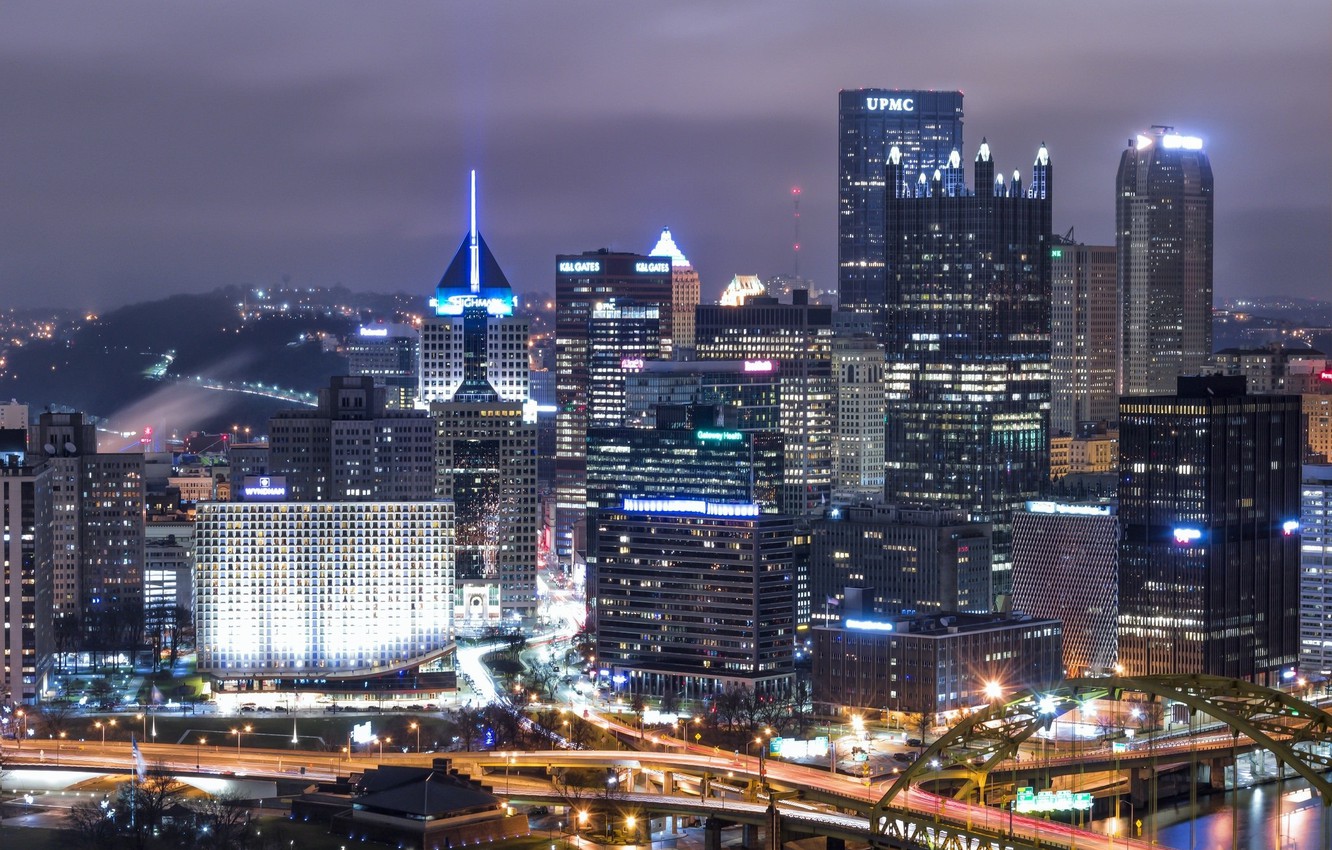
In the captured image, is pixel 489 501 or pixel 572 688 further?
pixel 489 501

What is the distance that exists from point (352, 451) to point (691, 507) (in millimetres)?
19596

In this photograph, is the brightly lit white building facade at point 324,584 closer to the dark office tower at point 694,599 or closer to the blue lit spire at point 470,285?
the dark office tower at point 694,599

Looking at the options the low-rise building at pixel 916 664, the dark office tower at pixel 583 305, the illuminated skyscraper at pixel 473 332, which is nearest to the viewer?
the low-rise building at pixel 916 664

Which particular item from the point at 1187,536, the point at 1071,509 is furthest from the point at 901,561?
the point at 1187,536

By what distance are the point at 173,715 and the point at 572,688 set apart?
1209cm

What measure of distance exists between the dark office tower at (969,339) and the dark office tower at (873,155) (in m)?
41.1

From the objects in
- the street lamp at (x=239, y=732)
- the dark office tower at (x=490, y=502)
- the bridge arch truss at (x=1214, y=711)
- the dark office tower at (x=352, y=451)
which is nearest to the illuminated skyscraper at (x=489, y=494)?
the dark office tower at (x=490, y=502)

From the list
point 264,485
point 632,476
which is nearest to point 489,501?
point 632,476

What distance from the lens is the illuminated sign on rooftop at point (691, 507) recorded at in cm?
8081

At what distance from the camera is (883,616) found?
7831cm

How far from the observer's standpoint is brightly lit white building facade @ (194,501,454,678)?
270 ft

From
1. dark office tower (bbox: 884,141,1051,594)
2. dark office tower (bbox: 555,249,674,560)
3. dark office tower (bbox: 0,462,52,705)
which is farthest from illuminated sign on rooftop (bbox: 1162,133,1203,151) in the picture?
dark office tower (bbox: 0,462,52,705)

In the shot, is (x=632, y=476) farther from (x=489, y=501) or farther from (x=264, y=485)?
(x=264, y=485)

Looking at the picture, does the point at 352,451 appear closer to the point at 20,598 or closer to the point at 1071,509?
the point at 20,598
